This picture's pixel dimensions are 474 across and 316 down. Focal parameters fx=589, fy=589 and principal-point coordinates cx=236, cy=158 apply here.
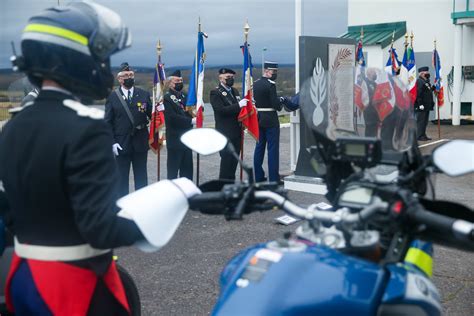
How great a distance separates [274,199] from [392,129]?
626 mm

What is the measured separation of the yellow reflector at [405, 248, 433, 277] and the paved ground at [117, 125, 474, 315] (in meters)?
2.31

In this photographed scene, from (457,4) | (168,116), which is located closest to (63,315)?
(168,116)

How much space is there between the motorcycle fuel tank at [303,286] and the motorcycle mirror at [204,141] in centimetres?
51

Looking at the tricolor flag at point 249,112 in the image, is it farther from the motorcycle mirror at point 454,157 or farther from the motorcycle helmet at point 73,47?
the motorcycle mirror at point 454,157

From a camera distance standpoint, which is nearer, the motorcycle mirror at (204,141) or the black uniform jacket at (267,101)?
the motorcycle mirror at (204,141)

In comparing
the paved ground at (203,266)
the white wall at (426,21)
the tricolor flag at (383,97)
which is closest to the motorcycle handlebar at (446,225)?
the tricolor flag at (383,97)

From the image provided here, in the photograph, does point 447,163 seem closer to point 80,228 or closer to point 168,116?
point 80,228

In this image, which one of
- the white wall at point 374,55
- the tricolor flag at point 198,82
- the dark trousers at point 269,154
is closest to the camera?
the tricolor flag at point 198,82

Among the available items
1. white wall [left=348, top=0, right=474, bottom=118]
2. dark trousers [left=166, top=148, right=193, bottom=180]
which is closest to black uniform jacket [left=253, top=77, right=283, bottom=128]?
dark trousers [left=166, top=148, right=193, bottom=180]

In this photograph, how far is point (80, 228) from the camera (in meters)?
1.88

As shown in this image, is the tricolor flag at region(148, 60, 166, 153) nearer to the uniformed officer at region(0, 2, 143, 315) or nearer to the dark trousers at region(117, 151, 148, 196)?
the dark trousers at region(117, 151, 148, 196)

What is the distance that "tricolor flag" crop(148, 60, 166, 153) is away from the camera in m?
8.30

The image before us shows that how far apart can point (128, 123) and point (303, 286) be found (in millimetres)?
6113

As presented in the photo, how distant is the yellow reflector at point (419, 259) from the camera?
200 cm
